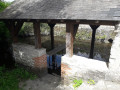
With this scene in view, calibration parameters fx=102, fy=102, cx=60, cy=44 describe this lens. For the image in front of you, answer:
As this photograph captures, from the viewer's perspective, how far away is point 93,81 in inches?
145

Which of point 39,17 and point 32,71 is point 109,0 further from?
point 32,71

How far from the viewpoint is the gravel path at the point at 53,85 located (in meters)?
3.33

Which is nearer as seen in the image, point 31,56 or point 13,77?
point 13,77

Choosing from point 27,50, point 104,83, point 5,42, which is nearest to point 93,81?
point 104,83

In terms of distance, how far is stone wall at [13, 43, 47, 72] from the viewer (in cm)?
507

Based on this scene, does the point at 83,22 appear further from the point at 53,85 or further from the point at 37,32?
the point at 53,85

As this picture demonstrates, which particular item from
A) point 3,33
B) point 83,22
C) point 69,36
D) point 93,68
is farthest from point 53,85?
point 3,33

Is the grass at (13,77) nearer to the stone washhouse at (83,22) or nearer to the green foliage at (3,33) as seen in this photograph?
the stone washhouse at (83,22)

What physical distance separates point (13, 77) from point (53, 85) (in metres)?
2.07

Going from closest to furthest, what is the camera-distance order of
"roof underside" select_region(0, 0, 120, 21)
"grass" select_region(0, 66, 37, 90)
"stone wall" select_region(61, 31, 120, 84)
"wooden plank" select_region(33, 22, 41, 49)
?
"roof underside" select_region(0, 0, 120, 21)
"stone wall" select_region(61, 31, 120, 84)
"grass" select_region(0, 66, 37, 90)
"wooden plank" select_region(33, 22, 41, 49)

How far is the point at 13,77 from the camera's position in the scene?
505cm

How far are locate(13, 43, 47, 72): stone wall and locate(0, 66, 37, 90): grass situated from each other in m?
0.45

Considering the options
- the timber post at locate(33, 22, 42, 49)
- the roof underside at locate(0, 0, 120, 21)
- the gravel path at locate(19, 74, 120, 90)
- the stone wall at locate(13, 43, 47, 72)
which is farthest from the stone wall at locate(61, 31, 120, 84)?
the timber post at locate(33, 22, 42, 49)

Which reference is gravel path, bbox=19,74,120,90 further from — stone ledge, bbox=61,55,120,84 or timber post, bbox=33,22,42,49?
timber post, bbox=33,22,42,49
